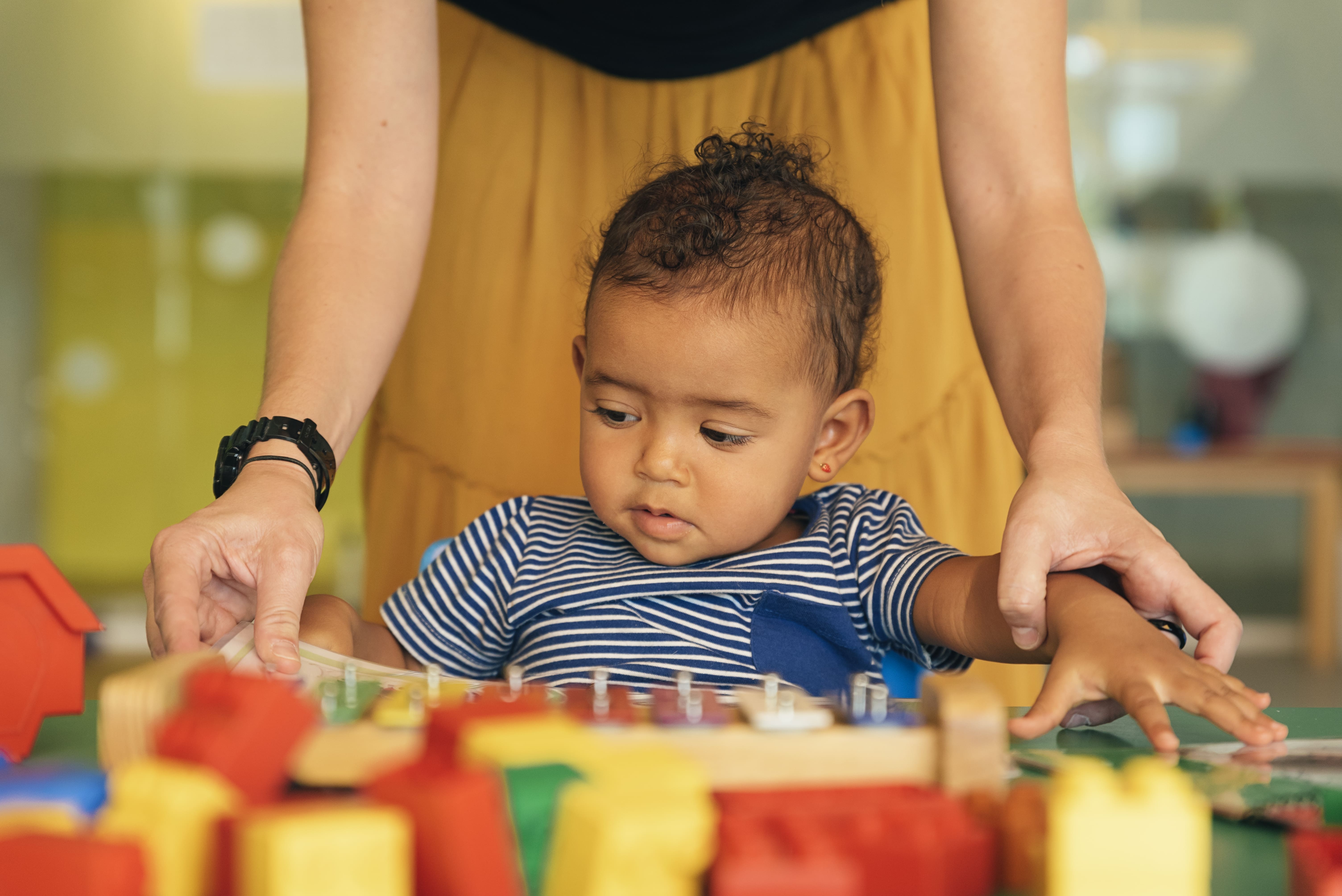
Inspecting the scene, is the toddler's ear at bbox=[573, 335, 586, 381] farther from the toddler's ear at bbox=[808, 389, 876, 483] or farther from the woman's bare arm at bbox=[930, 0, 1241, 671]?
the woman's bare arm at bbox=[930, 0, 1241, 671]

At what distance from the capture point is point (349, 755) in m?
0.52

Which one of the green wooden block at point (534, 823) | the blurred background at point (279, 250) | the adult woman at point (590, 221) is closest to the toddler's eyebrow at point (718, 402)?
the adult woman at point (590, 221)

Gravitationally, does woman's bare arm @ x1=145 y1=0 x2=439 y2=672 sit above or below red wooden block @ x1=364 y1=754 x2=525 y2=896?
above

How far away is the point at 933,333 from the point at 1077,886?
4.19 feet

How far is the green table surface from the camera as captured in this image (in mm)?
528

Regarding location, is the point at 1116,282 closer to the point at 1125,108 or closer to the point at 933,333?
the point at 1125,108

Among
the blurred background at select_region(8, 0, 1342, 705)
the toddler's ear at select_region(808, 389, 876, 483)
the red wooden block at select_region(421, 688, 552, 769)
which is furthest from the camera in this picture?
the blurred background at select_region(8, 0, 1342, 705)

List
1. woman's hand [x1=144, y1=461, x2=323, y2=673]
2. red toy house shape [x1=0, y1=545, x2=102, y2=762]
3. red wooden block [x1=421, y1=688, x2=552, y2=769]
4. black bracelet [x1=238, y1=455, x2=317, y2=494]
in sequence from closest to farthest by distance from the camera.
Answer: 1. red wooden block [x1=421, y1=688, x2=552, y2=769]
2. red toy house shape [x1=0, y1=545, x2=102, y2=762]
3. woman's hand [x1=144, y1=461, x2=323, y2=673]
4. black bracelet [x1=238, y1=455, x2=317, y2=494]

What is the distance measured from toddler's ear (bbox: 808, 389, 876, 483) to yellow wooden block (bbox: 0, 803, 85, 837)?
862 millimetres

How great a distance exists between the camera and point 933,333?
163 cm

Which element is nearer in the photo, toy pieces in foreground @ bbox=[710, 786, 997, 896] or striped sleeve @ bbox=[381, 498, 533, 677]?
toy pieces in foreground @ bbox=[710, 786, 997, 896]

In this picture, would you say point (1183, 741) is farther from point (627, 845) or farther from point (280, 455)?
point (280, 455)

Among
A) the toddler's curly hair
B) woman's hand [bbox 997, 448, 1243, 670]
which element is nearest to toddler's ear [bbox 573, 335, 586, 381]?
the toddler's curly hair

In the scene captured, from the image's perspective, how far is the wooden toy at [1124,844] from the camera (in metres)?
0.40
